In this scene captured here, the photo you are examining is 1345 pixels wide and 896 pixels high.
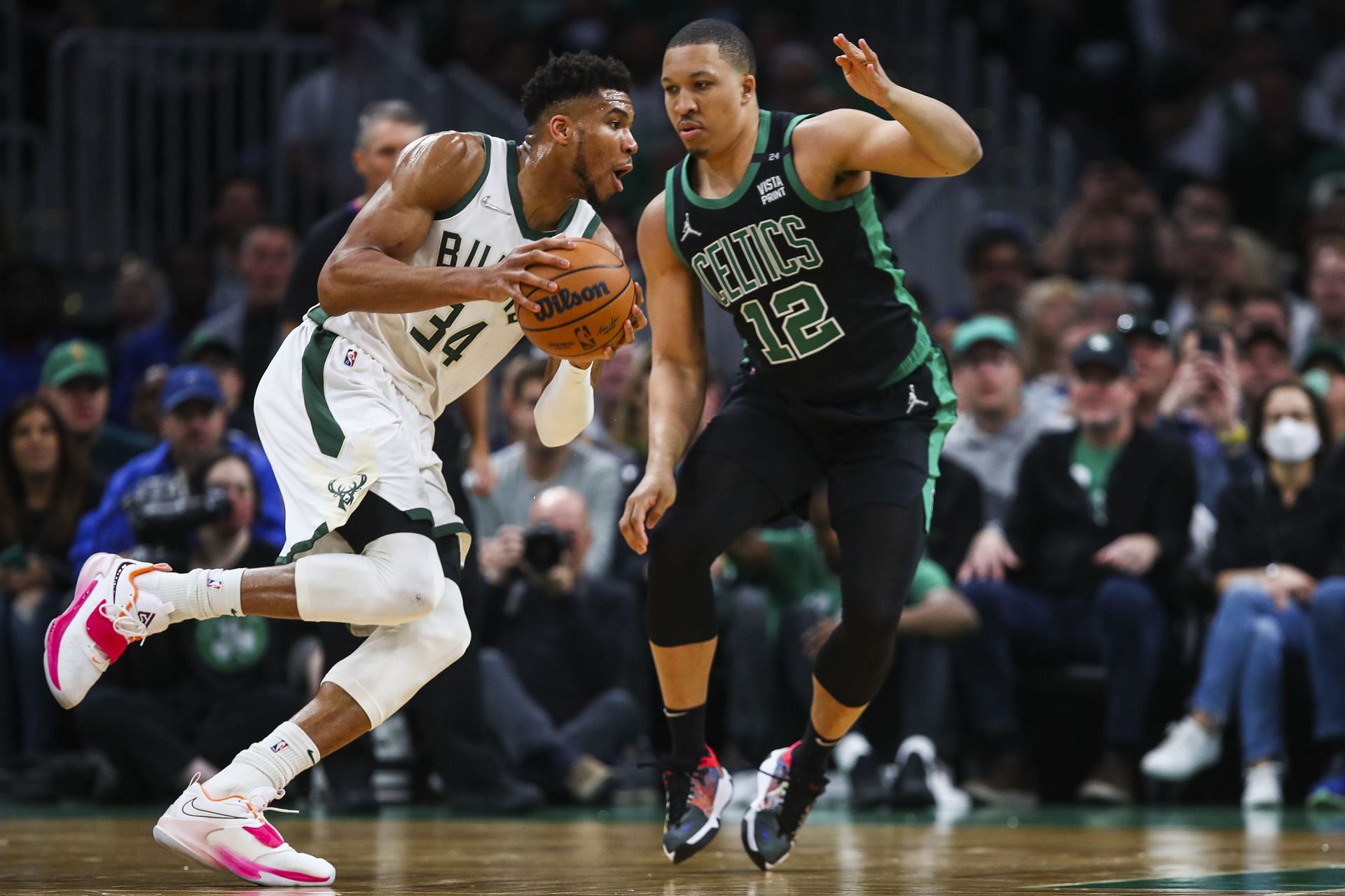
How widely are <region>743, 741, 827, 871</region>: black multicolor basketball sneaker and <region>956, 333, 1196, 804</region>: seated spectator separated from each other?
9.56 feet

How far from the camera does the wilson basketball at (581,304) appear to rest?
450cm

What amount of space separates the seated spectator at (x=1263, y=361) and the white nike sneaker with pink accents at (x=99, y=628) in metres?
5.92

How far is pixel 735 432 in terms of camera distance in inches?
209

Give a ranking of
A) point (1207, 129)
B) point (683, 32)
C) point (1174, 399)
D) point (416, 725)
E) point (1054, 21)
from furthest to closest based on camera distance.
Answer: point (1054, 21), point (1207, 129), point (1174, 399), point (416, 725), point (683, 32)

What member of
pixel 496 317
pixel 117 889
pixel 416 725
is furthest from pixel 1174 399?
pixel 117 889

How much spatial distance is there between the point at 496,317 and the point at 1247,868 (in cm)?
237

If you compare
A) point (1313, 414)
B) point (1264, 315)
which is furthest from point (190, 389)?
point (1264, 315)

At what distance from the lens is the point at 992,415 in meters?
8.95

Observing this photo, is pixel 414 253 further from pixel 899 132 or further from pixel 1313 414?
pixel 1313 414

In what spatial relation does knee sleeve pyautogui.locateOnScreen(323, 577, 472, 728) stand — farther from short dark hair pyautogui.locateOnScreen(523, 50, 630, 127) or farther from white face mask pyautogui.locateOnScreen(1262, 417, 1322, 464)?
white face mask pyautogui.locateOnScreen(1262, 417, 1322, 464)

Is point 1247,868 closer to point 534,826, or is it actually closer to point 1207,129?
point 534,826

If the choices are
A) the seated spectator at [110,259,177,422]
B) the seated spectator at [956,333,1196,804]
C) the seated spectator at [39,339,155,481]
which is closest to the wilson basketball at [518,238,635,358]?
the seated spectator at [956,333,1196,804]

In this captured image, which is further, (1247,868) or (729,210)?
(729,210)

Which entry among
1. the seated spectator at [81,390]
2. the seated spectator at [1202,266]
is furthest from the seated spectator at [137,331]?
the seated spectator at [1202,266]
